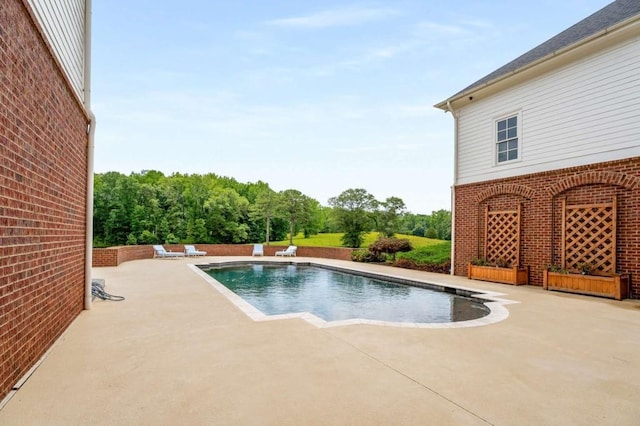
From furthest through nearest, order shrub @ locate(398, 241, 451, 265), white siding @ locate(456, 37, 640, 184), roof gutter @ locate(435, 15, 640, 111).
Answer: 1. shrub @ locate(398, 241, 451, 265)
2. white siding @ locate(456, 37, 640, 184)
3. roof gutter @ locate(435, 15, 640, 111)

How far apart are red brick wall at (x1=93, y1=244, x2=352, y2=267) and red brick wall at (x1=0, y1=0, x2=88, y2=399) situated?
29.4 ft

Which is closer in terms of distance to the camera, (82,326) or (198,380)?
(198,380)

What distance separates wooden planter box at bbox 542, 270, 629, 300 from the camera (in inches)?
268

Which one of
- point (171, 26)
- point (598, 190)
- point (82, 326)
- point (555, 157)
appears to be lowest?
point (82, 326)

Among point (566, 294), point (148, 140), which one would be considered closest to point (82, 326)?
point (566, 294)

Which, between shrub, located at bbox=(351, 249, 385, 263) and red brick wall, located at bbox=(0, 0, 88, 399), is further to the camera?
shrub, located at bbox=(351, 249, 385, 263)

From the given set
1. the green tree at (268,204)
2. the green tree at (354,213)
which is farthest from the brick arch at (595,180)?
the green tree at (268,204)

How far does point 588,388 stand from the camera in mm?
2812

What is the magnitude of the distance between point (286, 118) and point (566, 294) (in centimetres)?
1797

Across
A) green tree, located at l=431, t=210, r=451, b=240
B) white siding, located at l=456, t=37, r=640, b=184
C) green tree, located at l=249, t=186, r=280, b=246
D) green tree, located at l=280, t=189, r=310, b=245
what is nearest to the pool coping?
white siding, located at l=456, t=37, r=640, b=184

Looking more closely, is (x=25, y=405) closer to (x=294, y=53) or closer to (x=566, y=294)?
(x=566, y=294)

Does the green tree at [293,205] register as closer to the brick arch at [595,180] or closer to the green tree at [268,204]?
the green tree at [268,204]

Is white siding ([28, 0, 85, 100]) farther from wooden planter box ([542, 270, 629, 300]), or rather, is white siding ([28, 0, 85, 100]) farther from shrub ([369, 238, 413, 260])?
shrub ([369, 238, 413, 260])

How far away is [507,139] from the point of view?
9.67 meters
